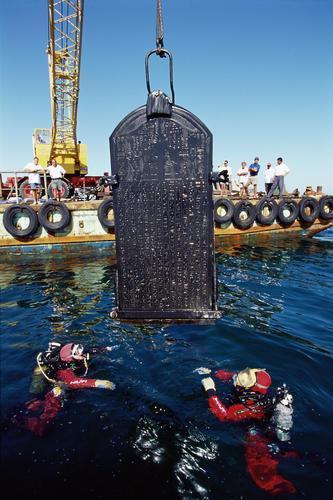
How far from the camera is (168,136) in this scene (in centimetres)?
435

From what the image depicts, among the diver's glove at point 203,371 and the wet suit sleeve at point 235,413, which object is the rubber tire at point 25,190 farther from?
the wet suit sleeve at point 235,413

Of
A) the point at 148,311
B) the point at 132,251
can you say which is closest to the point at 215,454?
the point at 148,311

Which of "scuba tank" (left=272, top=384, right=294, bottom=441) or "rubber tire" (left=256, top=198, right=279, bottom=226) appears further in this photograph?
"rubber tire" (left=256, top=198, right=279, bottom=226)

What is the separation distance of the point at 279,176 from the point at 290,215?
94.3 inches

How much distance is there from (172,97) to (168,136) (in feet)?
1.64

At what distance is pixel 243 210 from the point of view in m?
16.3

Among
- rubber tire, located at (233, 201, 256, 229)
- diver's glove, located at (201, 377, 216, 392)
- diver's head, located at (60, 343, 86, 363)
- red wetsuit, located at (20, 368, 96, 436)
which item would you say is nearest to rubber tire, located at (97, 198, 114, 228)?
rubber tire, located at (233, 201, 256, 229)

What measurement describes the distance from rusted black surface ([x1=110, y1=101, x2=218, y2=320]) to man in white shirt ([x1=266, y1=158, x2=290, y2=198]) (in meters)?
12.9

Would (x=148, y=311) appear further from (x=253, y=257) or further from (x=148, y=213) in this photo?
(x=253, y=257)

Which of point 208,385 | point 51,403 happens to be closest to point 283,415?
point 208,385

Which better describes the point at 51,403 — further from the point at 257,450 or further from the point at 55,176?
the point at 55,176

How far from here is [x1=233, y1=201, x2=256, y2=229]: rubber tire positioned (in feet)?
52.6

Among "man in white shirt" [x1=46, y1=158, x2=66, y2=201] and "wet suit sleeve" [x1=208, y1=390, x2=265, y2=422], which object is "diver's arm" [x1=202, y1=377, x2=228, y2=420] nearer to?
"wet suit sleeve" [x1=208, y1=390, x2=265, y2=422]

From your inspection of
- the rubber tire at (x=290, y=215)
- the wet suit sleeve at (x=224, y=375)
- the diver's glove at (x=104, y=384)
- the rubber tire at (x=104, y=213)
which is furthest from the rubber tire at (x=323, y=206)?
the diver's glove at (x=104, y=384)
